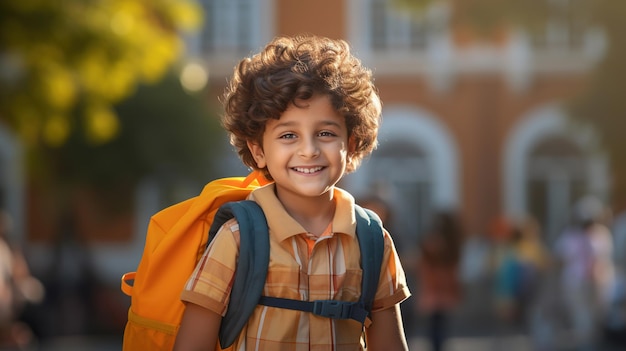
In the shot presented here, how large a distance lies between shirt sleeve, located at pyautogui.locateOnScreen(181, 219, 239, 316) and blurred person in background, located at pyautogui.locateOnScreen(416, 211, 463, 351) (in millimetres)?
7647

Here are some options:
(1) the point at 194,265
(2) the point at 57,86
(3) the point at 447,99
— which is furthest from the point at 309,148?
(3) the point at 447,99

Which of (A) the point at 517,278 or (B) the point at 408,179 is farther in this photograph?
(B) the point at 408,179

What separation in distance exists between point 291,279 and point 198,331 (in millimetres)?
270

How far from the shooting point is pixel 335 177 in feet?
10.4

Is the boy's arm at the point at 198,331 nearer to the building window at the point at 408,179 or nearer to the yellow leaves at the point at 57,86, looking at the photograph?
the yellow leaves at the point at 57,86

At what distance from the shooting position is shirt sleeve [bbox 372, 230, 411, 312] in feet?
10.6

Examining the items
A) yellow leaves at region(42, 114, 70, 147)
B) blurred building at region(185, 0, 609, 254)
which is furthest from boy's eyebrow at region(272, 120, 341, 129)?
blurred building at region(185, 0, 609, 254)

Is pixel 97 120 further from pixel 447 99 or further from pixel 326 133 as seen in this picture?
pixel 447 99

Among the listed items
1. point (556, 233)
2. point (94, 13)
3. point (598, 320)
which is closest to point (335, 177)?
point (94, 13)

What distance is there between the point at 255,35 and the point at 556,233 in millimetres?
8203

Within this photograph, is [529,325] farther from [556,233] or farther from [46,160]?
[556,233]

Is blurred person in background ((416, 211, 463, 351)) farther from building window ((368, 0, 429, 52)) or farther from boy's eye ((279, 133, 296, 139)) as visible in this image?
building window ((368, 0, 429, 52))

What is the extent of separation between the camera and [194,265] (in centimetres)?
315

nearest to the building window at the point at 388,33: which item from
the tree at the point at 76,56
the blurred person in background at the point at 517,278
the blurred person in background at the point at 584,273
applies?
the tree at the point at 76,56
